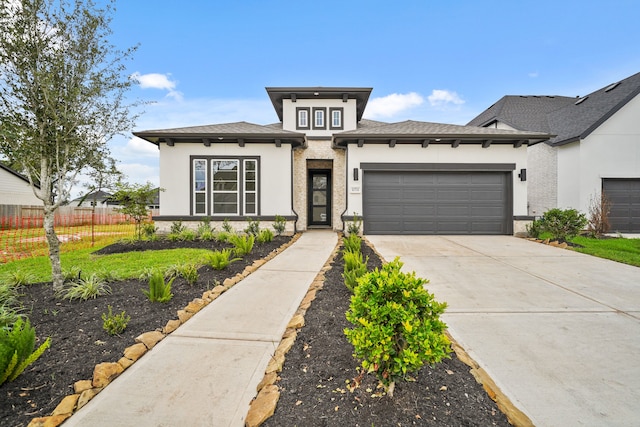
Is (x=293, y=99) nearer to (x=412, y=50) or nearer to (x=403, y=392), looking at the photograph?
(x=412, y=50)

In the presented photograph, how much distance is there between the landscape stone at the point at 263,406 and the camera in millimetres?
1686

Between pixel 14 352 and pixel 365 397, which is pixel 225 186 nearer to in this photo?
pixel 14 352

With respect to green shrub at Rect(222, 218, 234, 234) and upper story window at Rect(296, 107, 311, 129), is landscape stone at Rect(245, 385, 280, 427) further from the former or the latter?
upper story window at Rect(296, 107, 311, 129)

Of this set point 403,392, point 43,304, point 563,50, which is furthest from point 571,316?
point 563,50

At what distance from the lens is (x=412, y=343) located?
1.65 m

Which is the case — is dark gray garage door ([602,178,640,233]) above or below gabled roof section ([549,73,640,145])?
below

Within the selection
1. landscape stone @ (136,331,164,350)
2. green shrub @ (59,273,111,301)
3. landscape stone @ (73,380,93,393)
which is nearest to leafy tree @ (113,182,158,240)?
green shrub @ (59,273,111,301)

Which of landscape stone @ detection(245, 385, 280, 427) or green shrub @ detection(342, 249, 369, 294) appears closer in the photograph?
landscape stone @ detection(245, 385, 280, 427)

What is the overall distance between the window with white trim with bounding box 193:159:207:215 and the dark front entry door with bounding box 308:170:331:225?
4.15 metres

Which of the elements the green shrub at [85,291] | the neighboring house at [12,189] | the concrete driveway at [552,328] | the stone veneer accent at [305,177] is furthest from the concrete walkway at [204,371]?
the neighboring house at [12,189]

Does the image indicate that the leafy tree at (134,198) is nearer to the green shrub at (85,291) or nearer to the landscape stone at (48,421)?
the green shrub at (85,291)

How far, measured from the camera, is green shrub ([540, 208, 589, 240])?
838 centimetres

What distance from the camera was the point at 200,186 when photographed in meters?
10.2

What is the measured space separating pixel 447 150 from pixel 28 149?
10327mm
